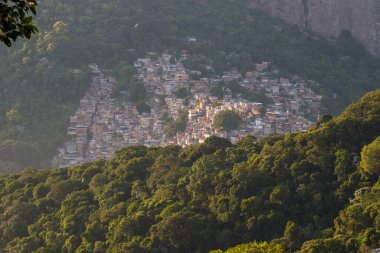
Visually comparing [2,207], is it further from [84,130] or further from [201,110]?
[201,110]

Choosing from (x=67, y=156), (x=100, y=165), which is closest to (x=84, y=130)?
(x=67, y=156)

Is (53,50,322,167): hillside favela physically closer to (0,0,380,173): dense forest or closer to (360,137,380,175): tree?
(0,0,380,173): dense forest

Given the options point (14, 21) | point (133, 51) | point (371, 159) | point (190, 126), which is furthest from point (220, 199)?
point (133, 51)

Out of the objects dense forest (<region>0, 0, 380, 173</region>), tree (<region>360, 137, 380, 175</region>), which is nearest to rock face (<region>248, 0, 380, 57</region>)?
dense forest (<region>0, 0, 380, 173</region>)

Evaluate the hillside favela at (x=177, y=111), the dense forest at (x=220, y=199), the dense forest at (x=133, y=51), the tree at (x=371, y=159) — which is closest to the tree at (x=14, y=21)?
the dense forest at (x=220, y=199)

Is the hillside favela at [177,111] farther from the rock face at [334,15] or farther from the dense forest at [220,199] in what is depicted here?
the dense forest at [220,199]

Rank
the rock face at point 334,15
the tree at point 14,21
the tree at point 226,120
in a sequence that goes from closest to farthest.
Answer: the tree at point 14,21, the tree at point 226,120, the rock face at point 334,15

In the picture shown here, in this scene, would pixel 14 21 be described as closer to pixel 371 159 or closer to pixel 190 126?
pixel 371 159
